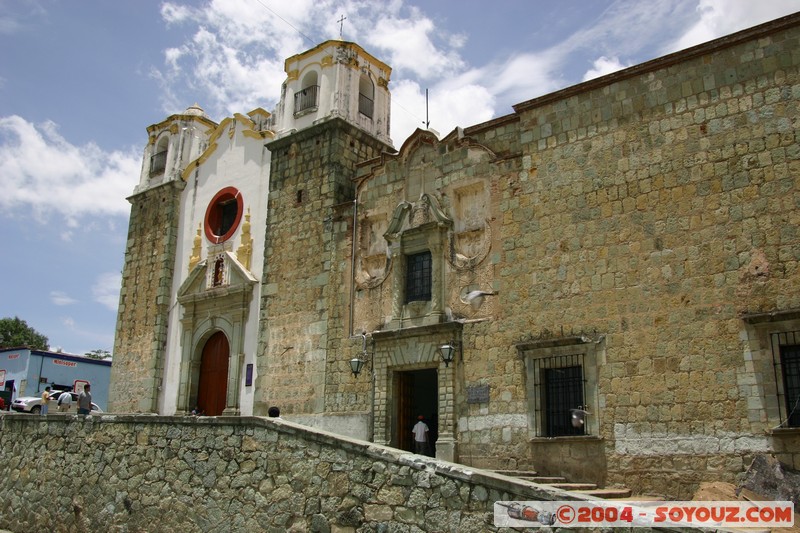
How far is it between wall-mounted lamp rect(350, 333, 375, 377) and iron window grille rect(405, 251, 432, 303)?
1.29 meters

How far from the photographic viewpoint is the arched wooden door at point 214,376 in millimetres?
18328

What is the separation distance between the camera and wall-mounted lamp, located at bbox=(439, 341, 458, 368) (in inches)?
543

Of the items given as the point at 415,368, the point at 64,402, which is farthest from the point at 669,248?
the point at 64,402

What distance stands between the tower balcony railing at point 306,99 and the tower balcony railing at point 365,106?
43.1 inches

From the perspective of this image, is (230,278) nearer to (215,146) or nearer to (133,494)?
(215,146)

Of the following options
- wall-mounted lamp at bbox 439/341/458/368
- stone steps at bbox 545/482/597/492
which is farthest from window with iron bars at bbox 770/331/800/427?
wall-mounted lamp at bbox 439/341/458/368

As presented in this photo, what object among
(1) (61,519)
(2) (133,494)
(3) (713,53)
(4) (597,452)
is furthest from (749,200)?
(1) (61,519)

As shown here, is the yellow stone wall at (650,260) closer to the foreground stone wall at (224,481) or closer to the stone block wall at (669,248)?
the stone block wall at (669,248)

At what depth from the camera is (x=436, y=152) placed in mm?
15328

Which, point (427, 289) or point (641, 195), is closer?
point (641, 195)

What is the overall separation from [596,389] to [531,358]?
1.28 m

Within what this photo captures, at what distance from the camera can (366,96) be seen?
18828 millimetres

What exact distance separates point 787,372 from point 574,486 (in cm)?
345

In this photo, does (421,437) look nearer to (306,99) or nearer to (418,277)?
(418,277)
